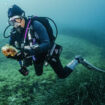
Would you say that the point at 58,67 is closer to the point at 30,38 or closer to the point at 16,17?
the point at 30,38

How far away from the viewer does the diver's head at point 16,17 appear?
4625 millimetres

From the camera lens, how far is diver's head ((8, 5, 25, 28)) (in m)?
4.62

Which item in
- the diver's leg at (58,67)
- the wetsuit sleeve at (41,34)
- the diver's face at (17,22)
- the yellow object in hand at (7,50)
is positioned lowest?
the diver's leg at (58,67)

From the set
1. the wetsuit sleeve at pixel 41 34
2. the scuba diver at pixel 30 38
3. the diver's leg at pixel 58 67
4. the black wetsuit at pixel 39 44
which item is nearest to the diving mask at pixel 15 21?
the scuba diver at pixel 30 38

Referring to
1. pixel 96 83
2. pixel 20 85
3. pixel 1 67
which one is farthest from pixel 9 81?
pixel 96 83

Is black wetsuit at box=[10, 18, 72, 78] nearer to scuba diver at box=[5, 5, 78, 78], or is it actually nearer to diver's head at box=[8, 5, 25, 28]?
scuba diver at box=[5, 5, 78, 78]

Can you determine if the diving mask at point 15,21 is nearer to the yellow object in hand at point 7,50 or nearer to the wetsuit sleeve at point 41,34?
the wetsuit sleeve at point 41,34

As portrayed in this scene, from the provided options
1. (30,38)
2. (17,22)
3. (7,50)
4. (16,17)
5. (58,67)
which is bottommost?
(58,67)

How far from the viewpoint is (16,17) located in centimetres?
462

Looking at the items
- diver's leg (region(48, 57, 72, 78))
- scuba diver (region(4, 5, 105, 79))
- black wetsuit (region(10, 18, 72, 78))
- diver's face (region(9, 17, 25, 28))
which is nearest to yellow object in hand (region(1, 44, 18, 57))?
scuba diver (region(4, 5, 105, 79))

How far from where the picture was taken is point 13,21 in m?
4.61

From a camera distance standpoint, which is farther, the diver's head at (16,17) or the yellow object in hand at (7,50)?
the diver's head at (16,17)

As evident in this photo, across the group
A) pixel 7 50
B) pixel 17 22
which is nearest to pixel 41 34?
pixel 17 22

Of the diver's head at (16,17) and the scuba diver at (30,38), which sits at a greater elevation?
the diver's head at (16,17)
